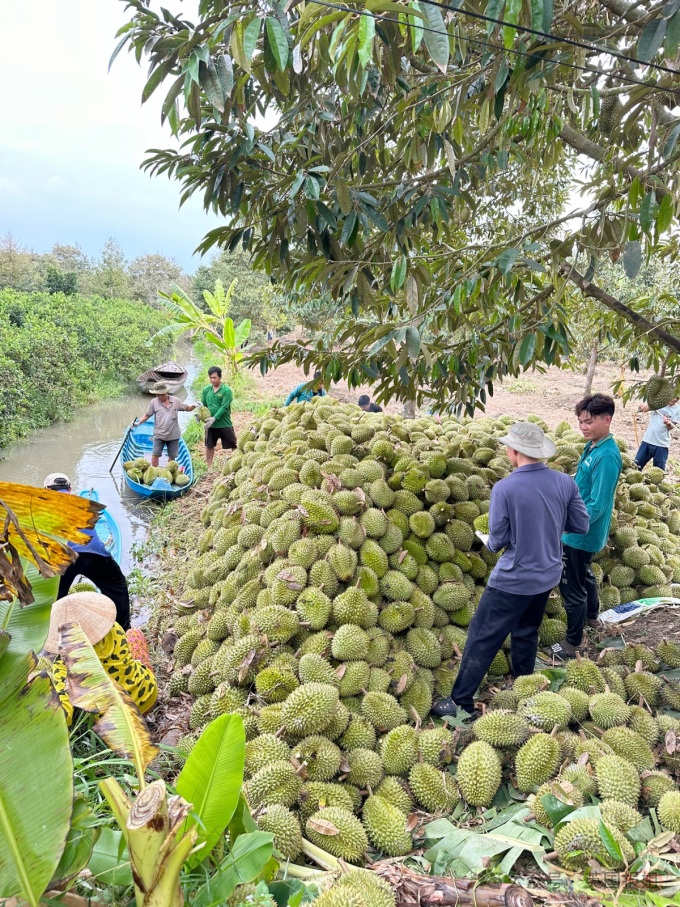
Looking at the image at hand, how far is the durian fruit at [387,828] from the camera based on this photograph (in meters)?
1.81

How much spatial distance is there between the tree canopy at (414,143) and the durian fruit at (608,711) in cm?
154

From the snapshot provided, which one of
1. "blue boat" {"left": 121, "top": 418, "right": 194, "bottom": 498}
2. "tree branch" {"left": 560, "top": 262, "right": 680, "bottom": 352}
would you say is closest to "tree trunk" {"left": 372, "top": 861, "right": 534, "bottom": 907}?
"tree branch" {"left": 560, "top": 262, "right": 680, "bottom": 352}

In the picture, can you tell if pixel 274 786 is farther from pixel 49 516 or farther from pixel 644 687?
pixel 644 687

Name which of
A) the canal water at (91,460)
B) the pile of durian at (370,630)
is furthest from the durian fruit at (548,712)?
the canal water at (91,460)

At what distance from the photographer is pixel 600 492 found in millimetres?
2963

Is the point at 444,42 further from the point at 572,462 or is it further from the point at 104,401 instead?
the point at 104,401

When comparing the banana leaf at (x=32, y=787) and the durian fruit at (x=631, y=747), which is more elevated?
the banana leaf at (x=32, y=787)

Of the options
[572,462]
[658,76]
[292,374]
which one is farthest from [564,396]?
[658,76]

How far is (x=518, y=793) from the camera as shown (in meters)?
2.04

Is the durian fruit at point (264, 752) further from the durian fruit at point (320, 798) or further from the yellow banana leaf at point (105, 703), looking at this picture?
the yellow banana leaf at point (105, 703)

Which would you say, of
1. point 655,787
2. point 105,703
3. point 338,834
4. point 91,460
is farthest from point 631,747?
point 91,460

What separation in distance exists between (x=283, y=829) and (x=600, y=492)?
2.33 m

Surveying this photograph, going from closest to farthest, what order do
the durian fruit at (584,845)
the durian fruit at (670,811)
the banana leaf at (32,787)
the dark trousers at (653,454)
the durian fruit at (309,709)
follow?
the banana leaf at (32,787)
the durian fruit at (584,845)
the durian fruit at (670,811)
the durian fruit at (309,709)
the dark trousers at (653,454)

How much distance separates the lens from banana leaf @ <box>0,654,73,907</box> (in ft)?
3.04
